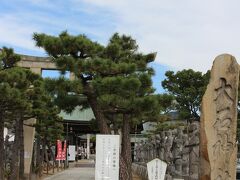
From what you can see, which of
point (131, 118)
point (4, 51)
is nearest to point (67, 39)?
point (4, 51)

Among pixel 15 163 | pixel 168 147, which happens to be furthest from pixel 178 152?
pixel 15 163

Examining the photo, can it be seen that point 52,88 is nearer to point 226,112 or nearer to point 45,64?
point 226,112

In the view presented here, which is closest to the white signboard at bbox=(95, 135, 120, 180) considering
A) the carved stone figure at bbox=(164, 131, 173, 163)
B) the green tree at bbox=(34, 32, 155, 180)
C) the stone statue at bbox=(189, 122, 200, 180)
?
the stone statue at bbox=(189, 122, 200, 180)

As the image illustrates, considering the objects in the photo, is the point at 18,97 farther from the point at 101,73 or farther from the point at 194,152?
the point at 194,152

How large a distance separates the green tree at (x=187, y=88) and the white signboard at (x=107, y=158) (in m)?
24.6

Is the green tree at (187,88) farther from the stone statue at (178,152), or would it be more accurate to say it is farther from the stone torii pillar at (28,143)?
the stone statue at (178,152)

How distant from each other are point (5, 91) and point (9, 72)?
0.84 metres

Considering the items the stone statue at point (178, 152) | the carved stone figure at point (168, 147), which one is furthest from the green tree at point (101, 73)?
the carved stone figure at point (168, 147)

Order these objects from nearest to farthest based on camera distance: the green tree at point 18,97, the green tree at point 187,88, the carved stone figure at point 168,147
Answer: the green tree at point 18,97 → the carved stone figure at point 168,147 → the green tree at point 187,88

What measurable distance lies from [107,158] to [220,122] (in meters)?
3.09

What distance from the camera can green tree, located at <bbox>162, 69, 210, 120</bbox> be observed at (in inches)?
1462

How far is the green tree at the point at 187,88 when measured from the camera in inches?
1462

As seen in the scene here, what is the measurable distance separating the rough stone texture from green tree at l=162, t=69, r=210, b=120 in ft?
83.9

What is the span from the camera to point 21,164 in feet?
75.9
